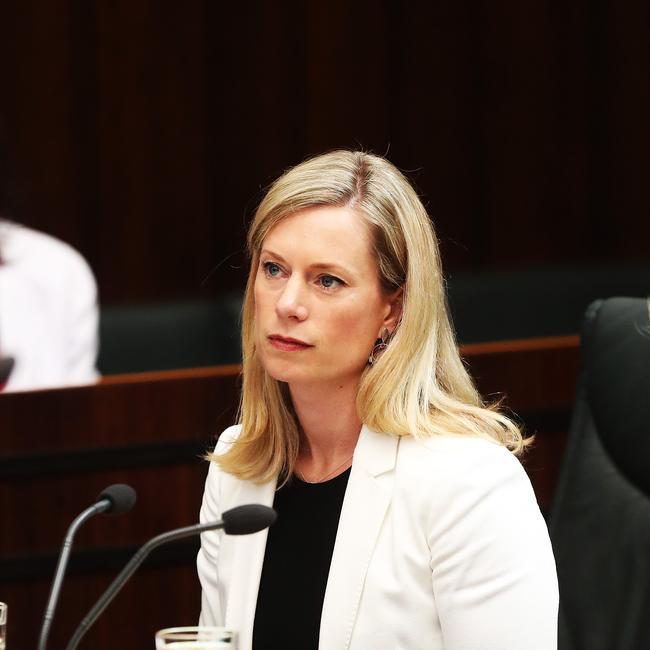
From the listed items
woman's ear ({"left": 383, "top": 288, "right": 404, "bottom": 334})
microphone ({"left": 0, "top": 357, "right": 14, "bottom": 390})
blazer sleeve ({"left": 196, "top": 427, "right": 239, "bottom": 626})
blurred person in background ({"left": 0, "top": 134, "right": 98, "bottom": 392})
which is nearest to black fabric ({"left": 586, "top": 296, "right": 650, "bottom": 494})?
woman's ear ({"left": 383, "top": 288, "right": 404, "bottom": 334})

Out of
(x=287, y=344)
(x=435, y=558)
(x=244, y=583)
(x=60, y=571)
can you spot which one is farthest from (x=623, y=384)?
(x=60, y=571)

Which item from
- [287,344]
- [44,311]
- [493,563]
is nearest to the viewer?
[493,563]

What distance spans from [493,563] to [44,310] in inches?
92.4

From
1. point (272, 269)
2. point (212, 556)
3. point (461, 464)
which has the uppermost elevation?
point (272, 269)

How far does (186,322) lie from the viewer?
465 cm

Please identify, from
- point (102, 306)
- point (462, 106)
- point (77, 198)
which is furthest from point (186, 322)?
point (462, 106)

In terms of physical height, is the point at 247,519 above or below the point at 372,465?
above

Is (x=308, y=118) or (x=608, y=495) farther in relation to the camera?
(x=308, y=118)

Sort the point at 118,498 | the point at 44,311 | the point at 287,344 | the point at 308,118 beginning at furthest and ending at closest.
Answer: the point at 308,118 < the point at 44,311 < the point at 287,344 < the point at 118,498

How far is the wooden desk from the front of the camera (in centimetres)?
247

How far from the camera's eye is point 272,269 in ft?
5.82

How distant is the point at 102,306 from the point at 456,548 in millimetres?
3223

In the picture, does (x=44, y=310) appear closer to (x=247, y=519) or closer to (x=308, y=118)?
(x=308, y=118)

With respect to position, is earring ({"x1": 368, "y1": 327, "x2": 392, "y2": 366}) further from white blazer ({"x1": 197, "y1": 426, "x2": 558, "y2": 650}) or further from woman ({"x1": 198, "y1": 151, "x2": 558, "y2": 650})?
white blazer ({"x1": 197, "y1": 426, "x2": 558, "y2": 650})
